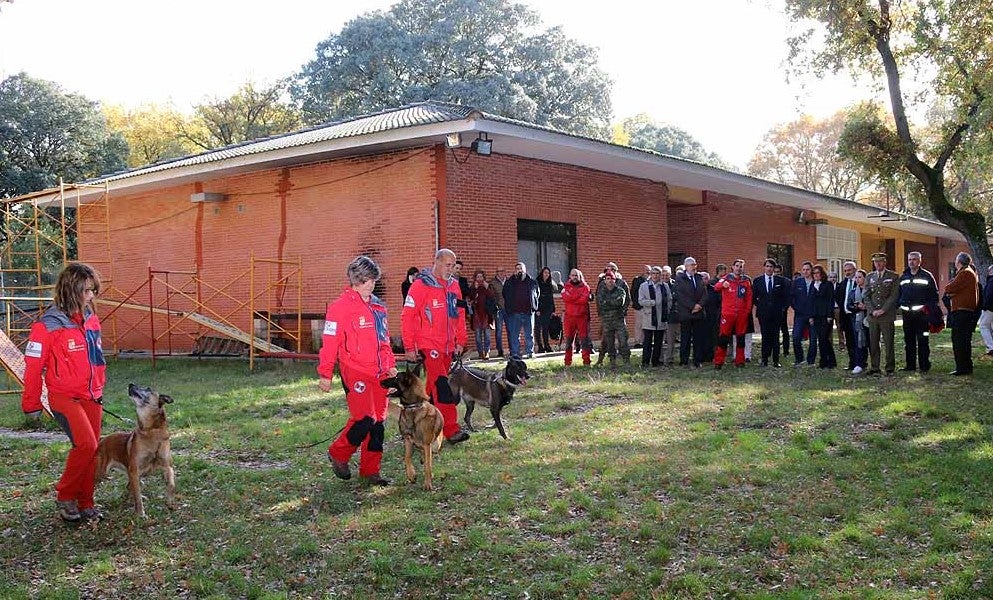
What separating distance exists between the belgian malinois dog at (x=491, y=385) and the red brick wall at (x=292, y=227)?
7.56 metres

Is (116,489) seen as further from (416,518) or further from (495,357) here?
(495,357)

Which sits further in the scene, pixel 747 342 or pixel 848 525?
pixel 747 342

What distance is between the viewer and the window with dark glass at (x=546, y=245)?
1750 cm

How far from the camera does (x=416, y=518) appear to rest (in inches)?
227

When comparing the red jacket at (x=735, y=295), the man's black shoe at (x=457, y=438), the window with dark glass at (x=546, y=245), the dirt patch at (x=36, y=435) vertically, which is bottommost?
the dirt patch at (x=36, y=435)

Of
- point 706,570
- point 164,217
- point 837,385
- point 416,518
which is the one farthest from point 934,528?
point 164,217

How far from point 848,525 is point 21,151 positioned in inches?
1428

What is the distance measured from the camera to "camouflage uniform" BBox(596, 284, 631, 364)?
46.3ft

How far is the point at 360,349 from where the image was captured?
6.20m

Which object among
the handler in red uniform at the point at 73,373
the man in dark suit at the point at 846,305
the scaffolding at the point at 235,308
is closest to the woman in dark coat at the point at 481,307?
the scaffolding at the point at 235,308

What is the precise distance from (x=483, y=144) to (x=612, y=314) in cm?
372

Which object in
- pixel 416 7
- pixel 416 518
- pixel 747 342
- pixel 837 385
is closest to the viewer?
pixel 416 518

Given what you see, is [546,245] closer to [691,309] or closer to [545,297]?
[545,297]

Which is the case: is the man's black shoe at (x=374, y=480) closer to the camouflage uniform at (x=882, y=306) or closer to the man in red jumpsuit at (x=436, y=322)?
the man in red jumpsuit at (x=436, y=322)
